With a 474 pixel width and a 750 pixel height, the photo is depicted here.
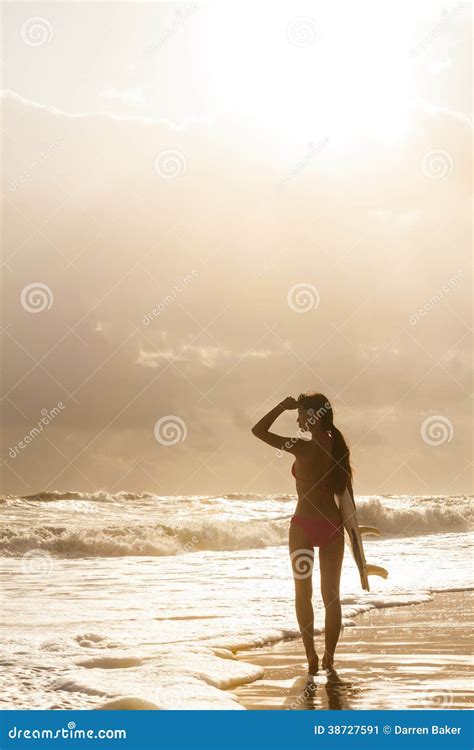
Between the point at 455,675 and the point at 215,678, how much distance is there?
1.67m

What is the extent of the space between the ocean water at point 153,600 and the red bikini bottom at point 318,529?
1.14 metres

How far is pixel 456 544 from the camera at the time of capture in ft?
71.2

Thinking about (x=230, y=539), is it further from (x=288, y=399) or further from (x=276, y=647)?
(x=288, y=399)

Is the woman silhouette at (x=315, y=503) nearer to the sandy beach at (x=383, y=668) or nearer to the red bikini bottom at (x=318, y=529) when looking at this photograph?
the red bikini bottom at (x=318, y=529)

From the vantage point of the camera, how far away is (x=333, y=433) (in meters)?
6.27

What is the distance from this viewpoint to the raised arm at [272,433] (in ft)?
19.8

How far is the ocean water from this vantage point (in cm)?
623

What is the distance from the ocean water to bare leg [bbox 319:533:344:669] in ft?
2.04

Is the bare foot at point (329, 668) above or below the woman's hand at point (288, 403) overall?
below
